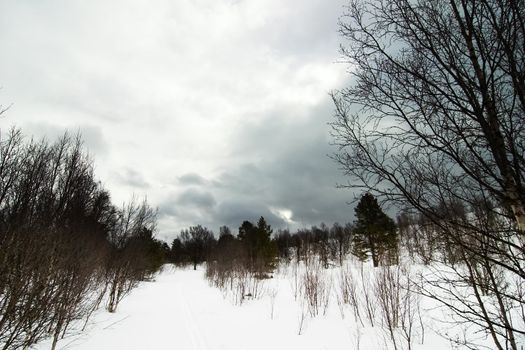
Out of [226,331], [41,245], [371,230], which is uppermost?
[371,230]

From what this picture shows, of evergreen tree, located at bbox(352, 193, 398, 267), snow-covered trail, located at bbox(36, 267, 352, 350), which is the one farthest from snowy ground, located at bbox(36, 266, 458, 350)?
evergreen tree, located at bbox(352, 193, 398, 267)

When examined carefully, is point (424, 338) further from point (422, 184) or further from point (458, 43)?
point (458, 43)

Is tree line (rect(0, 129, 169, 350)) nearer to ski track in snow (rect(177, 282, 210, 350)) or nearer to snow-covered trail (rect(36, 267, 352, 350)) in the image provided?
snow-covered trail (rect(36, 267, 352, 350))

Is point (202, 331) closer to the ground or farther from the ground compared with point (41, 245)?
closer to the ground

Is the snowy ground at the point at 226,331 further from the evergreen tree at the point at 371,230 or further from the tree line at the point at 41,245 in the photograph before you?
the evergreen tree at the point at 371,230

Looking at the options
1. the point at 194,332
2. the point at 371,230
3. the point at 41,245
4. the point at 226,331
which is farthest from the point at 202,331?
the point at 371,230

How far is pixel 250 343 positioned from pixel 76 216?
22.6 feet

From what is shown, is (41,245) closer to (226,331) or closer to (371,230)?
(226,331)

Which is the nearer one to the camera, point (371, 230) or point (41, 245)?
point (41, 245)

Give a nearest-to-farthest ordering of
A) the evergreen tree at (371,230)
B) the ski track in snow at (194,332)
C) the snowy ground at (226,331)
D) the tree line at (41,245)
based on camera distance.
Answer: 1. the tree line at (41,245)
2. the snowy ground at (226,331)
3. the ski track in snow at (194,332)
4. the evergreen tree at (371,230)

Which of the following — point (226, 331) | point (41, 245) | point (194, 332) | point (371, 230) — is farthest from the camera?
point (371, 230)

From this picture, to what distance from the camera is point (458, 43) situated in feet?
9.67

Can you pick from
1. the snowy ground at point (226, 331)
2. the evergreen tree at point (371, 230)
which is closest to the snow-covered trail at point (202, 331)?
the snowy ground at point (226, 331)

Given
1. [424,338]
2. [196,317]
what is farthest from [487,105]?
[196,317]
